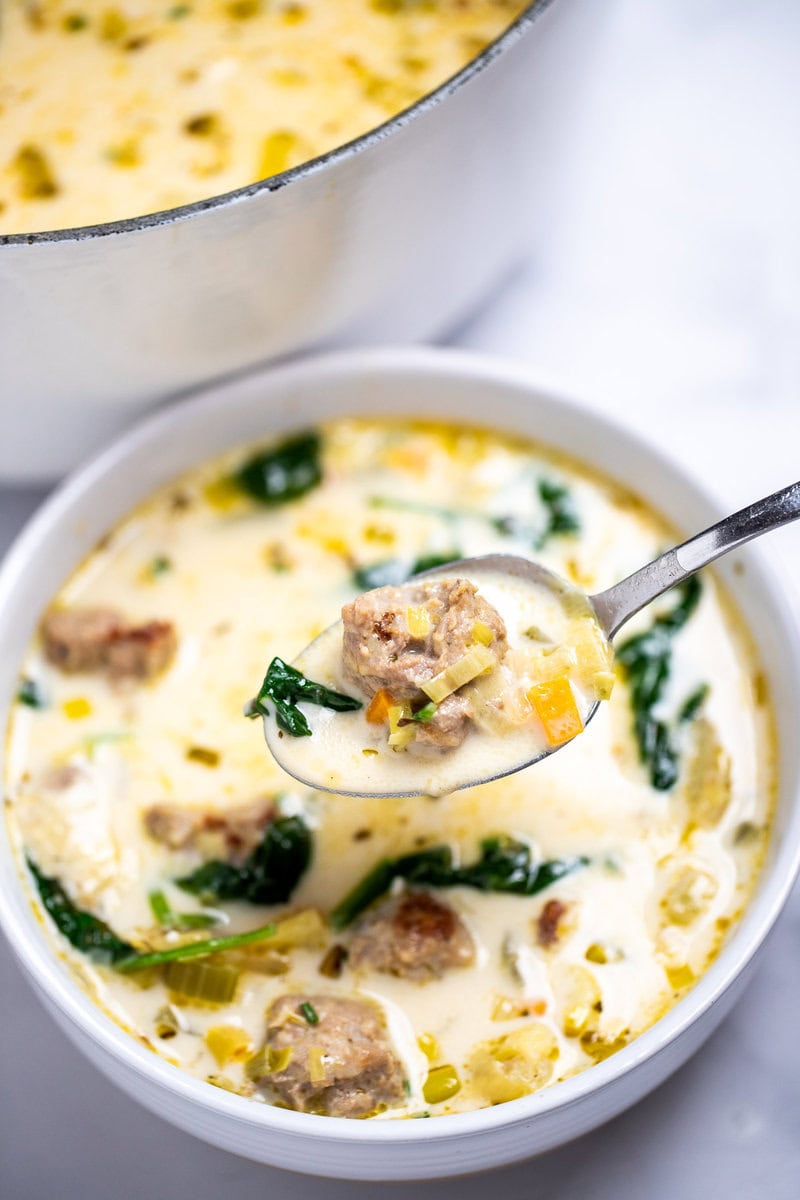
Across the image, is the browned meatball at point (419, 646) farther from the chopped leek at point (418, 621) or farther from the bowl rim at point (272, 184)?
the bowl rim at point (272, 184)

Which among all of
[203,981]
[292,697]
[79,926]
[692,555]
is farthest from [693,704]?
[79,926]

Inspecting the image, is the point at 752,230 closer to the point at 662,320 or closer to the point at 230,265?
the point at 662,320

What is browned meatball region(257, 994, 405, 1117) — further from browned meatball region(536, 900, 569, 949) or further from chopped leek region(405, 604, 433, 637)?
chopped leek region(405, 604, 433, 637)

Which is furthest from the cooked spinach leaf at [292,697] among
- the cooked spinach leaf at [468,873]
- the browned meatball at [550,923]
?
the browned meatball at [550,923]

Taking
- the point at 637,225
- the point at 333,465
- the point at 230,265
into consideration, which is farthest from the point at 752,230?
the point at 230,265

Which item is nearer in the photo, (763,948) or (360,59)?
(763,948)

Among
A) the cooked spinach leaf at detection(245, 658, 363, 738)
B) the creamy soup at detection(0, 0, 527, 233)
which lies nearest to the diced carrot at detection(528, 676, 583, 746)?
the cooked spinach leaf at detection(245, 658, 363, 738)
